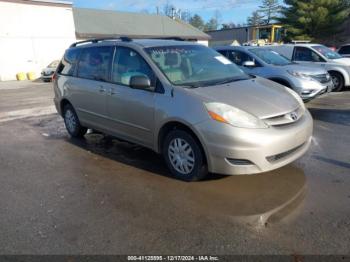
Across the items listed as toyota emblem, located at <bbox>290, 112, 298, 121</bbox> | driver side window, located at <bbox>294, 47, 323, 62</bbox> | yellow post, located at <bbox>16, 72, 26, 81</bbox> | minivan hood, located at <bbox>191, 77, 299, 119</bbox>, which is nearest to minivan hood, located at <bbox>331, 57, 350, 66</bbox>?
driver side window, located at <bbox>294, 47, 323, 62</bbox>

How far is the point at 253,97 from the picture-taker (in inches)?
171

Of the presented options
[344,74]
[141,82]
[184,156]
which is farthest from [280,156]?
[344,74]

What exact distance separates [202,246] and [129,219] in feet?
2.95

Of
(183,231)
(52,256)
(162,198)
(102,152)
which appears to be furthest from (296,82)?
(52,256)

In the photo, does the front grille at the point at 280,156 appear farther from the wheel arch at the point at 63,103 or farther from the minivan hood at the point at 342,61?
the minivan hood at the point at 342,61

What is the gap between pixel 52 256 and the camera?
10.0 feet

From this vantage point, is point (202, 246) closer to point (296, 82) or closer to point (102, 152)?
point (102, 152)

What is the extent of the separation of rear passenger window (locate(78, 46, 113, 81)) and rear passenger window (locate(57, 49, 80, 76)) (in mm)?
227

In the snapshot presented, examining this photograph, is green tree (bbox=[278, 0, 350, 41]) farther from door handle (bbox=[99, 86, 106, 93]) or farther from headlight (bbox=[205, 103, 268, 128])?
headlight (bbox=[205, 103, 268, 128])

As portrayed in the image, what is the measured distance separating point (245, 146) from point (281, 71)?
573 cm

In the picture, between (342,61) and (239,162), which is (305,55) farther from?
(239,162)

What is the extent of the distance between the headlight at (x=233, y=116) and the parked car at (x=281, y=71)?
4.87m

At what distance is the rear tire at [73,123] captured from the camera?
6.63 m

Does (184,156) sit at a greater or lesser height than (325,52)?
lesser
